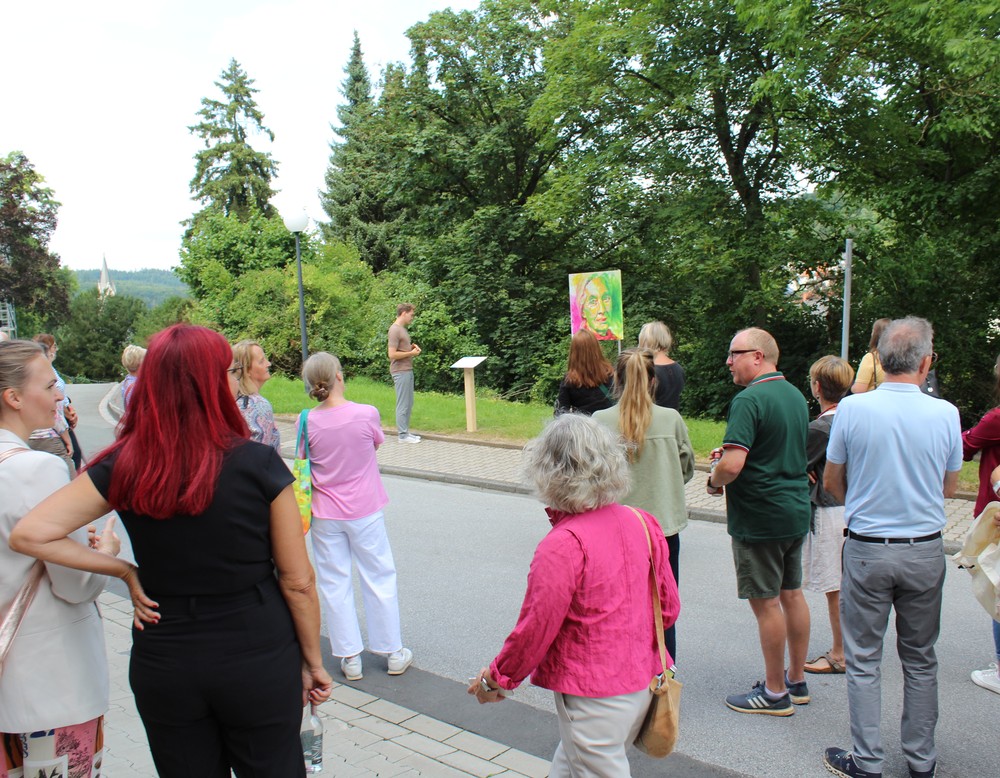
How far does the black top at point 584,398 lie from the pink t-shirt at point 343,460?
65.6 inches

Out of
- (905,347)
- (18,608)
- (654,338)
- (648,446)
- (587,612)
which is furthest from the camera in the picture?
(654,338)

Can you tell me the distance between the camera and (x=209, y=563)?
221 centimetres

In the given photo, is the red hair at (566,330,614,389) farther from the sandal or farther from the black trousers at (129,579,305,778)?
the black trousers at (129,579,305,778)

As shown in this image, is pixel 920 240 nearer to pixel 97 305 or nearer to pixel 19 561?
pixel 19 561

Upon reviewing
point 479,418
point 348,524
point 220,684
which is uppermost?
point 220,684

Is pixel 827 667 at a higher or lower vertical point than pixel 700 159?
lower

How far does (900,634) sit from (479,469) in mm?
7698

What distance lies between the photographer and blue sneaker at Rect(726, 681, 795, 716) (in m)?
4.17

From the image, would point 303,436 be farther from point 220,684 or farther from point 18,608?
point 220,684

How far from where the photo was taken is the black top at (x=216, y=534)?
2.19 metres

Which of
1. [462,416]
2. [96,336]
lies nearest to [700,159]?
[462,416]

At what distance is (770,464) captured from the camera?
3.98 meters

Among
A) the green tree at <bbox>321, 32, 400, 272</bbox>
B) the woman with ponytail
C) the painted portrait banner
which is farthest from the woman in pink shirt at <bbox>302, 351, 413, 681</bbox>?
the green tree at <bbox>321, 32, 400, 272</bbox>

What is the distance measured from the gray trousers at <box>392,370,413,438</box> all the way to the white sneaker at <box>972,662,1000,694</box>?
9.44m
